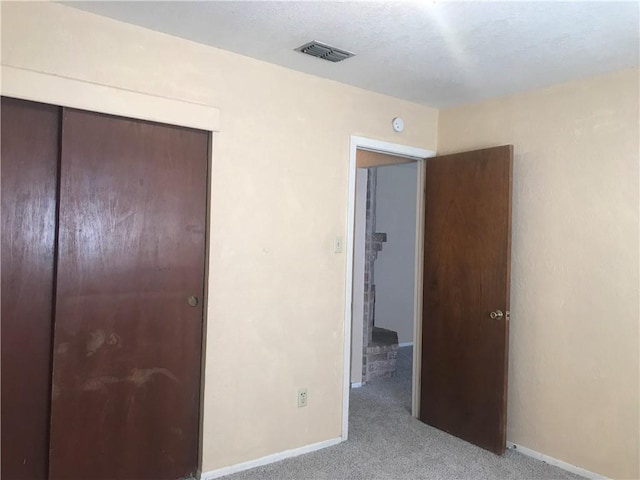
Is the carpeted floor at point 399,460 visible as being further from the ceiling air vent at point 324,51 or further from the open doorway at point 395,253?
the ceiling air vent at point 324,51

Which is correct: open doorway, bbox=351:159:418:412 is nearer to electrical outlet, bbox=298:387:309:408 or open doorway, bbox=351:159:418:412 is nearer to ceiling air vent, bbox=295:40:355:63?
electrical outlet, bbox=298:387:309:408

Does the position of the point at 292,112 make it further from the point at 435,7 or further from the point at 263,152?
the point at 435,7

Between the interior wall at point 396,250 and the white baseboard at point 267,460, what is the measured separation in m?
3.14

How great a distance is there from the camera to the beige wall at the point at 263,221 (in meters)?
2.42

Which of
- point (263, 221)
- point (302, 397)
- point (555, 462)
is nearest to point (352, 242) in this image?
point (263, 221)

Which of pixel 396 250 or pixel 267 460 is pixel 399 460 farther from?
pixel 396 250

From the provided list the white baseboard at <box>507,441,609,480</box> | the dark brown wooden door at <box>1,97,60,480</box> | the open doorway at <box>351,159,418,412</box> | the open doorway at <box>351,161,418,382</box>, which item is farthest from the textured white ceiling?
the open doorway at <box>351,161,418,382</box>

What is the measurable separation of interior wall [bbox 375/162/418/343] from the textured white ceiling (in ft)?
10.6

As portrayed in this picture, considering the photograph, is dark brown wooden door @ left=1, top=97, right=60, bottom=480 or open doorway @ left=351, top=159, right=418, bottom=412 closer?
dark brown wooden door @ left=1, top=97, right=60, bottom=480

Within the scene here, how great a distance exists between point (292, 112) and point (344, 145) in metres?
0.43

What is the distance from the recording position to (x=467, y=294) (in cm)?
325

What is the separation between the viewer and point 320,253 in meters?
3.03

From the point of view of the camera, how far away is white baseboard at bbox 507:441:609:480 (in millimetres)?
2730

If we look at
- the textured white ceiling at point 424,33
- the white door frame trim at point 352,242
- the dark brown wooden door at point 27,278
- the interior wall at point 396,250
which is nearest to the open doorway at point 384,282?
the interior wall at point 396,250
